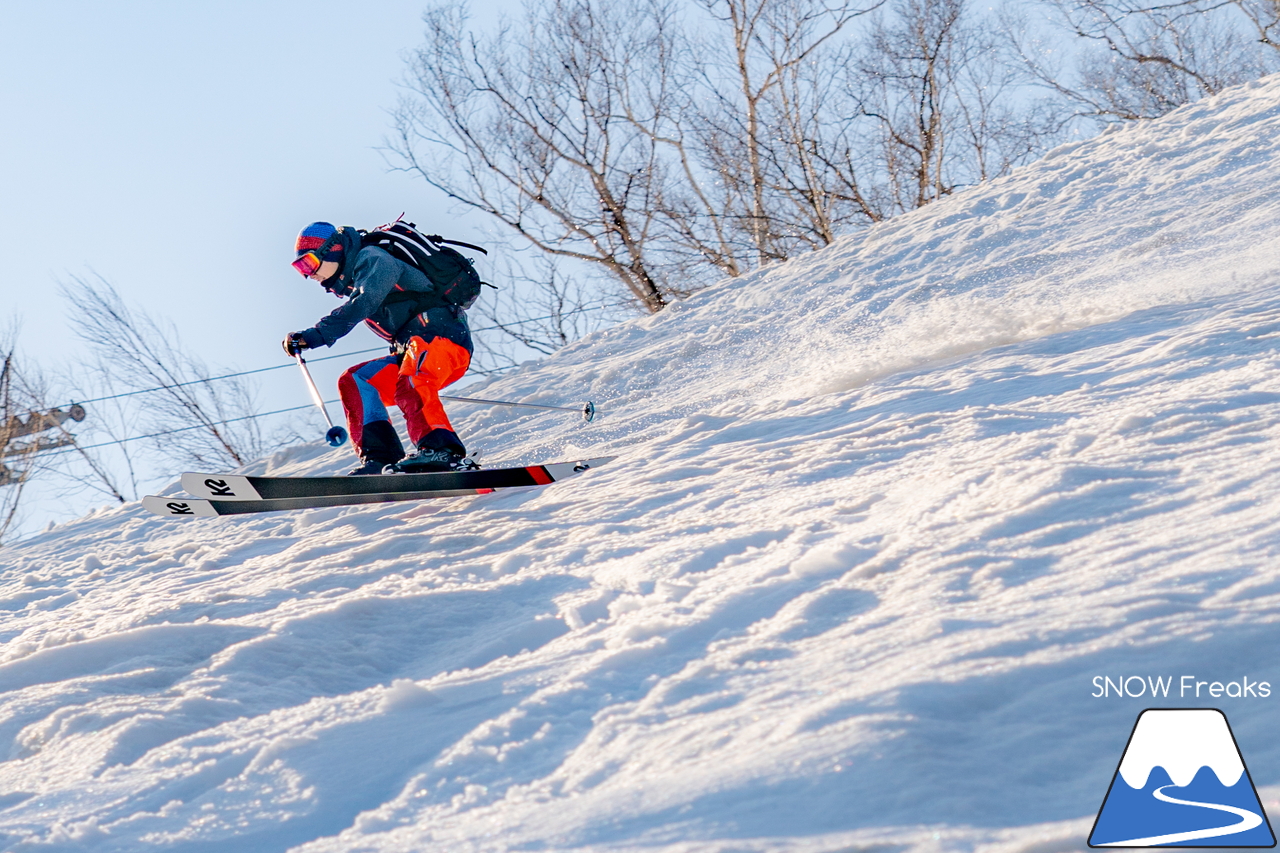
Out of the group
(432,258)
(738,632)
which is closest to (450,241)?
(432,258)

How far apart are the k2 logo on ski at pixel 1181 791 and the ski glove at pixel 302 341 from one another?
4.24 metres

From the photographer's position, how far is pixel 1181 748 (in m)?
1.73

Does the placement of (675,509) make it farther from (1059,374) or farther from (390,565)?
(1059,374)

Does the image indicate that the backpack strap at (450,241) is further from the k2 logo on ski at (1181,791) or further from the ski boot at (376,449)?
the k2 logo on ski at (1181,791)

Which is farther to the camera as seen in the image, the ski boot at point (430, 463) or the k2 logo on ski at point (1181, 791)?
the ski boot at point (430, 463)

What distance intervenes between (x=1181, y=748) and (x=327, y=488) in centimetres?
429

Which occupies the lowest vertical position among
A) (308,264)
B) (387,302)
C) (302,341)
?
(302,341)

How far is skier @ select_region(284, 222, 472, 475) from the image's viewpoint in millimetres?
5215

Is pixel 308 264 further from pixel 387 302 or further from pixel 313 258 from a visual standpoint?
pixel 387 302

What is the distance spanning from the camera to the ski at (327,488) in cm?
509

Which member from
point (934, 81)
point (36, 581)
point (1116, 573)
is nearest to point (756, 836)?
point (1116, 573)

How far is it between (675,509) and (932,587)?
1.61 metres

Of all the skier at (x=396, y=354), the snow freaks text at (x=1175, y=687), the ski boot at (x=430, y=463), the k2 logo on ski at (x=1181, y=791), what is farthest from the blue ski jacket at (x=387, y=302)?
the k2 logo on ski at (x=1181, y=791)

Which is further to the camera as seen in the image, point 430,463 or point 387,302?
point 387,302
